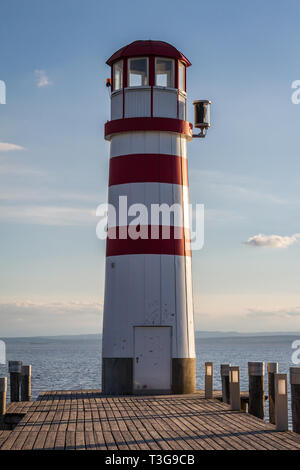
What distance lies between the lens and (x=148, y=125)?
20.4m

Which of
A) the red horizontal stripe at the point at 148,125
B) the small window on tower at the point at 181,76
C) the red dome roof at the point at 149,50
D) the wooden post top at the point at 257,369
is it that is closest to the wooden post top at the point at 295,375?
the wooden post top at the point at 257,369

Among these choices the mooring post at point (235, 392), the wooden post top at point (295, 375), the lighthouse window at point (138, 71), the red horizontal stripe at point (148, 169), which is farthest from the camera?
the lighthouse window at point (138, 71)

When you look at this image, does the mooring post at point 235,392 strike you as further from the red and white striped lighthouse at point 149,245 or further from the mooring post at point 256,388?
the red and white striped lighthouse at point 149,245

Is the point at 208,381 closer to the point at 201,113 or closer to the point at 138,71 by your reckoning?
the point at 201,113

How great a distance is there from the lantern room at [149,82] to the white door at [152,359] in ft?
20.2

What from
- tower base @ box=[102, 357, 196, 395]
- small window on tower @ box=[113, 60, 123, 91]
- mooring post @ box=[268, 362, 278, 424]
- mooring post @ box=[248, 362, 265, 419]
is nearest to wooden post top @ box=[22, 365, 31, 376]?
tower base @ box=[102, 357, 196, 395]

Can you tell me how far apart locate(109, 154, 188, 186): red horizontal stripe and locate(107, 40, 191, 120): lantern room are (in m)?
1.25

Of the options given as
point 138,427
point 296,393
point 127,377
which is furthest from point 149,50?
point 138,427

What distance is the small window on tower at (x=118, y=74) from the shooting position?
21.3 m

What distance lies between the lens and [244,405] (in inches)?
786
